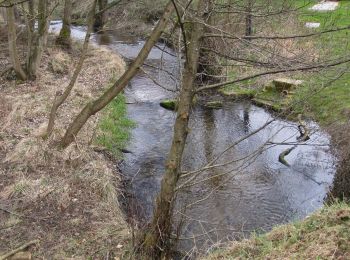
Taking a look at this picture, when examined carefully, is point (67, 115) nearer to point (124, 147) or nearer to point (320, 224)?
point (124, 147)

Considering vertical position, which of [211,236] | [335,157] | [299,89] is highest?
[299,89]

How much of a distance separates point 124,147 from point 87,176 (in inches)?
100

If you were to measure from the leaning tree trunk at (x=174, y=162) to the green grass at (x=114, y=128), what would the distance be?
14.5ft

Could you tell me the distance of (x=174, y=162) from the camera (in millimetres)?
5465

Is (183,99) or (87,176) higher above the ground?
(183,99)

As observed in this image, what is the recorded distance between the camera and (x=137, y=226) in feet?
21.2

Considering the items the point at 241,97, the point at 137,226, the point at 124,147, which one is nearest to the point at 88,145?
the point at 124,147

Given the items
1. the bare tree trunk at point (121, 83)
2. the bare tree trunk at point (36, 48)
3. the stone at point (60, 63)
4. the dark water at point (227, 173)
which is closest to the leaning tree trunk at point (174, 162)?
the dark water at point (227, 173)

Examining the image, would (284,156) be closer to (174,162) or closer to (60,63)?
(174,162)

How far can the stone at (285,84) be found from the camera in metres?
13.0

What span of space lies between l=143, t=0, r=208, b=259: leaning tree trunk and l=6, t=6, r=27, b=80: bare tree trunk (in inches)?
307

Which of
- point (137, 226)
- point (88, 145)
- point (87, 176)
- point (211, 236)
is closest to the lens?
point (137, 226)

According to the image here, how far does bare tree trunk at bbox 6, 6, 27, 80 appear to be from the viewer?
39.4ft

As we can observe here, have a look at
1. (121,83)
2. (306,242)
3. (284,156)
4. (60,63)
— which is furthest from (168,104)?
(306,242)
